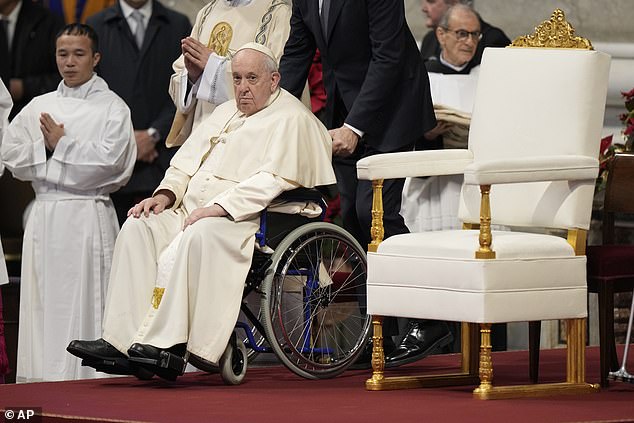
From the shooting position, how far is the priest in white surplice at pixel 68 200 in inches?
304

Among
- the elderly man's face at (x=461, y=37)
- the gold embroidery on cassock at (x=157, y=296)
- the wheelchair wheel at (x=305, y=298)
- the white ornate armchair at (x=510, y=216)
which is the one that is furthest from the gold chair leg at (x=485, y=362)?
the elderly man's face at (x=461, y=37)

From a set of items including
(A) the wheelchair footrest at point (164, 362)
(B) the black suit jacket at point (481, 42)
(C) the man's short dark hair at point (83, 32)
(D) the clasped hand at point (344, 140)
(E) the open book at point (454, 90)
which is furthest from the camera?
(B) the black suit jacket at point (481, 42)

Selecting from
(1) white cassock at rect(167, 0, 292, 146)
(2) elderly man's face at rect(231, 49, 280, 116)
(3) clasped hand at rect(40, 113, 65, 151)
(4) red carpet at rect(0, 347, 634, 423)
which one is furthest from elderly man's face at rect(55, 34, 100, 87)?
(4) red carpet at rect(0, 347, 634, 423)

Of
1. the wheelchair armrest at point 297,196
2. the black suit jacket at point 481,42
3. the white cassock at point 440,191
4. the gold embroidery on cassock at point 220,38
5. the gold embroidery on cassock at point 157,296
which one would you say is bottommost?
the gold embroidery on cassock at point 157,296

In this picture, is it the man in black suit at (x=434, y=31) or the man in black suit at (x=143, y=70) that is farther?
the man in black suit at (x=143, y=70)

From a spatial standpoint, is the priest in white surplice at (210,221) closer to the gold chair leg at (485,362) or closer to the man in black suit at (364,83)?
the man in black suit at (364,83)

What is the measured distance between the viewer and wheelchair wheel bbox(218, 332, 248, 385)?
6184 mm

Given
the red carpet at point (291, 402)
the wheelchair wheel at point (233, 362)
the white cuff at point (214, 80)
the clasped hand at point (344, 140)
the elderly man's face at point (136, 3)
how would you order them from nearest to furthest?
the red carpet at point (291, 402) → the wheelchair wheel at point (233, 362) → the clasped hand at point (344, 140) → the white cuff at point (214, 80) → the elderly man's face at point (136, 3)

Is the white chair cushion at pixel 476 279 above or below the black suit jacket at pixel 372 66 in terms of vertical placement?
below

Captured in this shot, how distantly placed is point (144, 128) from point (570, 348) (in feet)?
12.1

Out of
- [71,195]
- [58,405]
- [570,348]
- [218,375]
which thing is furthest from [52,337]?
[570,348]

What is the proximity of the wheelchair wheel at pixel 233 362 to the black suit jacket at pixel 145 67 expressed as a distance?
2.77 metres

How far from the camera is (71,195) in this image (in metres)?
7.82

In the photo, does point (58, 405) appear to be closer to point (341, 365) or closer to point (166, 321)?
point (166, 321)
